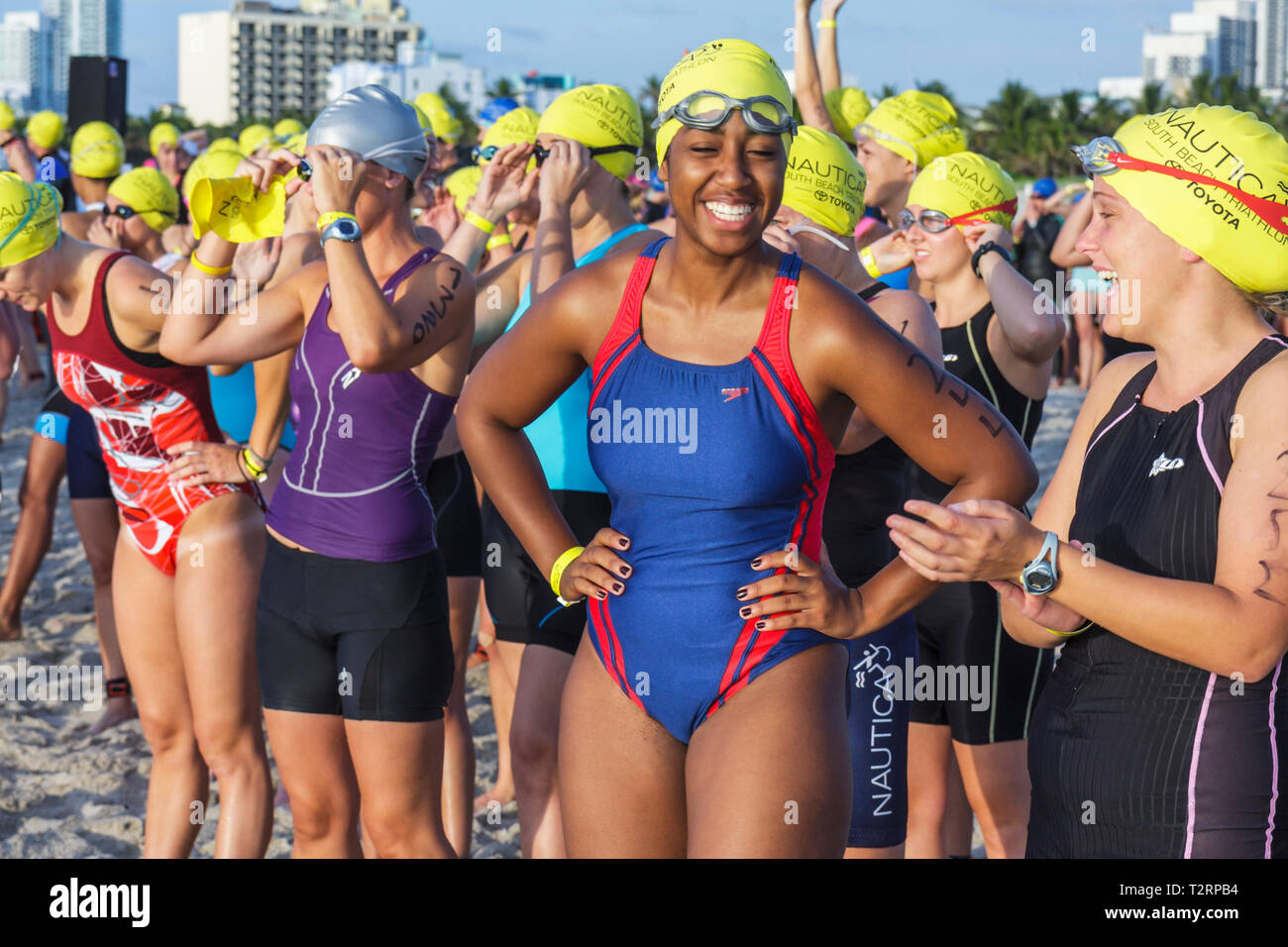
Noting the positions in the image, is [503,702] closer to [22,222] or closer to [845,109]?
[22,222]

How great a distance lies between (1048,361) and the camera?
4324mm

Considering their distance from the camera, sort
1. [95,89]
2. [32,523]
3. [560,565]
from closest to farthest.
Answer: [560,565] < [32,523] < [95,89]

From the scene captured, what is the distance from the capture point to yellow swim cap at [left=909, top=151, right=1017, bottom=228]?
4605mm

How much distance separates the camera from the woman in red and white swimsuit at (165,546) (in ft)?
13.3

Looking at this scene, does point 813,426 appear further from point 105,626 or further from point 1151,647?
point 105,626

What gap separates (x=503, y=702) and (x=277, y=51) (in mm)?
170962

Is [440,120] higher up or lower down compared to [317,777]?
higher up

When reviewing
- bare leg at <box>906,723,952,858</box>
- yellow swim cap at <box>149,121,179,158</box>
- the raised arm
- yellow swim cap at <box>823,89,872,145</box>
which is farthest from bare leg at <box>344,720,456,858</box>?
yellow swim cap at <box>149,121,179,158</box>

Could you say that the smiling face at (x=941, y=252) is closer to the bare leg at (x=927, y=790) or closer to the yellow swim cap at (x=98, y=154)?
the bare leg at (x=927, y=790)

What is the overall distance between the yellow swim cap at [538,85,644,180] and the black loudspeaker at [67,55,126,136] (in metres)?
11.3

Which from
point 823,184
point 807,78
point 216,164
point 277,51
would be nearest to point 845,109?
point 807,78

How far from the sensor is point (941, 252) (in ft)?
15.0

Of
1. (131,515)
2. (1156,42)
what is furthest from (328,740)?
(1156,42)

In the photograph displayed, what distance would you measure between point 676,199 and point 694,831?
1.22 meters
